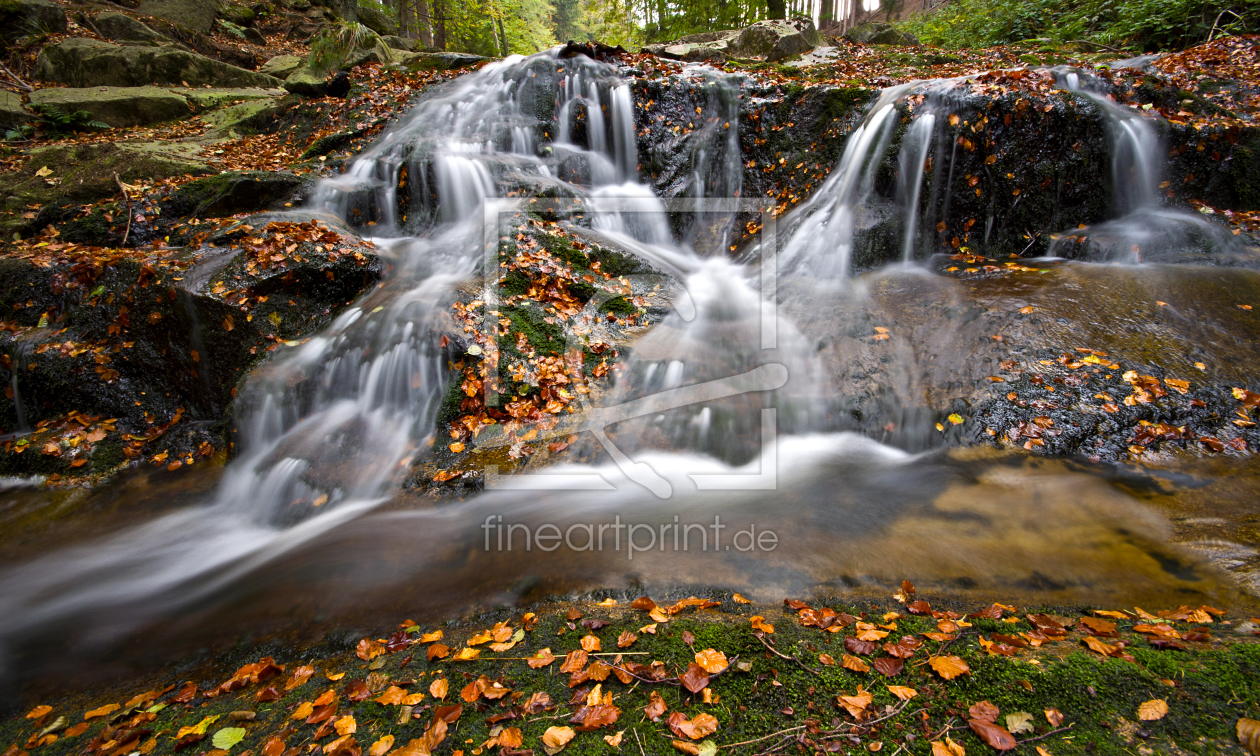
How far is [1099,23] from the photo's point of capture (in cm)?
1131

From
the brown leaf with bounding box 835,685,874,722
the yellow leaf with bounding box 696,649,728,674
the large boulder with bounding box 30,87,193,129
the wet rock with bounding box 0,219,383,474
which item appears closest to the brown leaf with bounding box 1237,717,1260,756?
the brown leaf with bounding box 835,685,874,722

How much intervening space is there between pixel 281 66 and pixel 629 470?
1681 cm

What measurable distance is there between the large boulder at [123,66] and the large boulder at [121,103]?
24.4 inches

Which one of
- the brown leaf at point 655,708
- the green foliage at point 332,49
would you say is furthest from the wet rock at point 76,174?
the brown leaf at point 655,708

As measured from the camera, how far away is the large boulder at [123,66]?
10500 millimetres

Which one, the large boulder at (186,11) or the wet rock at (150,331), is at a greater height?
the large boulder at (186,11)

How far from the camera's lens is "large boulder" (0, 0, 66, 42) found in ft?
35.0

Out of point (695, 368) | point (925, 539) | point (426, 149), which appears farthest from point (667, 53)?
point (925, 539)

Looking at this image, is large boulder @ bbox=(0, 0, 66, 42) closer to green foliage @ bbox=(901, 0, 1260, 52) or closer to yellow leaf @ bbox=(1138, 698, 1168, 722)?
yellow leaf @ bbox=(1138, 698, 1168, 722)

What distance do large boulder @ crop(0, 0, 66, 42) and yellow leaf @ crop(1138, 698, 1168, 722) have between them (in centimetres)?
1984

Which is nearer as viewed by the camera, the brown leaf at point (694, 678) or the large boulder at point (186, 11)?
the brown leaf at point (694, 678)

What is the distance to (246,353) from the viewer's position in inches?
210

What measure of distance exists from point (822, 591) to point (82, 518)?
244 inches

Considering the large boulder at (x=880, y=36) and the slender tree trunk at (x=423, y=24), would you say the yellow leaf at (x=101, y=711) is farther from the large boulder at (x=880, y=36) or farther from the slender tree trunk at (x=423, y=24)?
the slender tree trunk at (x=423, y=24)
